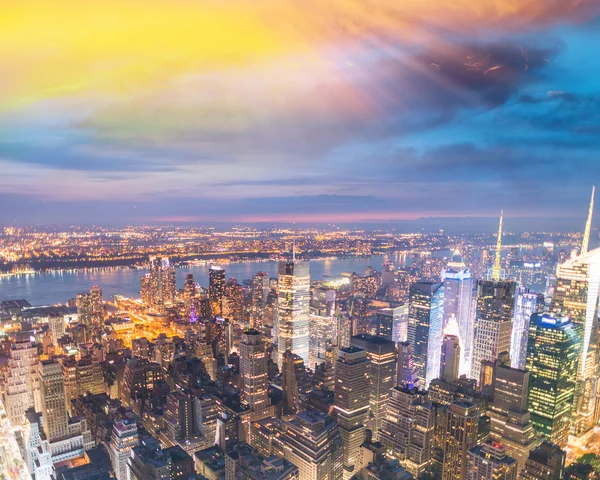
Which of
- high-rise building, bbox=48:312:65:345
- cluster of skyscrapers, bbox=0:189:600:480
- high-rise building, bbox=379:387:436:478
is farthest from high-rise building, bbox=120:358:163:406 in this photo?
high-rise building, bbox=379:387:436:478

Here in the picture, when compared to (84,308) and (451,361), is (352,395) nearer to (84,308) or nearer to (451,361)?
(451,361)

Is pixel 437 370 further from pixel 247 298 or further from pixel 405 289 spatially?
pixel 247 298

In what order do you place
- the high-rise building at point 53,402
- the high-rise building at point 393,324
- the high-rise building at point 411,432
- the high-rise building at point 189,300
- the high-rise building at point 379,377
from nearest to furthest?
1. the high-rise building at point 411,432
2. the high-rise building at point 53,402
3. the high-rise building at point 379,377
4. the high-rise building at point 393,324
5. the high-rise building at point 189,300

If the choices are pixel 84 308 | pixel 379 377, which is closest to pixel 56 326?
pixel 84 308

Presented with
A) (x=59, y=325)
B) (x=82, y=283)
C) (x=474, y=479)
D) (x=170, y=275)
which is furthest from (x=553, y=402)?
(x=82, y=283)

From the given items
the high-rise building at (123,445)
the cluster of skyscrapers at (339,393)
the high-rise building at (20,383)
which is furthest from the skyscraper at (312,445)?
the high-rise building at (20,383)

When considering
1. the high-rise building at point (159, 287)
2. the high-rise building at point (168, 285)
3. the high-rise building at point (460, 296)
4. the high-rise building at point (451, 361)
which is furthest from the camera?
the high-rise building at point (168, 285)

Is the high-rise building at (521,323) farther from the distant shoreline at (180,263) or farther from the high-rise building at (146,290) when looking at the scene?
the high-rise building at (146,290)
